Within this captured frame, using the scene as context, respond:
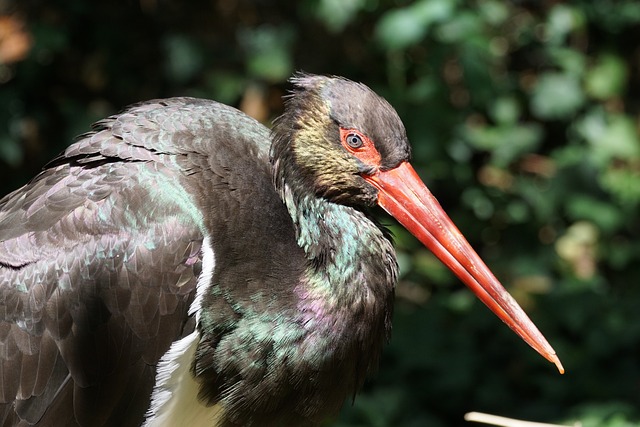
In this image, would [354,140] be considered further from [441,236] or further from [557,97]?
[557,97]

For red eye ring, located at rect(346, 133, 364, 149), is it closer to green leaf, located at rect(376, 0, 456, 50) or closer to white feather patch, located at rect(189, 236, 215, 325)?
white feather patch, located at rect(189, 236, 215, 325)

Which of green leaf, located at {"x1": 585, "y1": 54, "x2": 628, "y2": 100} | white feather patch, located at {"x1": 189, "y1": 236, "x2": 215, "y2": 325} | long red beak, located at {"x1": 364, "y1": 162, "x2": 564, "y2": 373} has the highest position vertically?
white feather patch, located at {"x1": 189, "y1": 236, "x2": 215, "y2": 325}

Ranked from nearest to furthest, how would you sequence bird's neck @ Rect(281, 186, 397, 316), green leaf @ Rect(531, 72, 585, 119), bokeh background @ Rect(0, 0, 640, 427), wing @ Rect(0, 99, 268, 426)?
wing @ Rect(0, 99, 268, 426) < bird's neck @ Rect(281, 186, 397, 316) < bokeh background @ Rect(0, 0, 640, 427) < green leaf @ Rect(531, 72, 585, 119)

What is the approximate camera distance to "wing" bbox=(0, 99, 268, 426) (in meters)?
2.79

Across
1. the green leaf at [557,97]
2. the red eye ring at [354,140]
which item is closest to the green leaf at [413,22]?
the green leaf at [557,97]

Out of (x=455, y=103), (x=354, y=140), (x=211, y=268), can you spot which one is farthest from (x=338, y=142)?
(x=455, y=103)

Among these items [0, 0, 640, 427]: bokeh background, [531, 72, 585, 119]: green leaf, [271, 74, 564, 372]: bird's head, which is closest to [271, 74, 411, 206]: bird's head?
[271, 74, 564, 372]: bird's head

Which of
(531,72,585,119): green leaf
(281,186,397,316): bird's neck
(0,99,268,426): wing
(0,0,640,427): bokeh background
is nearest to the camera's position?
(0,99,268,426): wing

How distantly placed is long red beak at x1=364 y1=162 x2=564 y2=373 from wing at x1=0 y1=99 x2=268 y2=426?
54cm

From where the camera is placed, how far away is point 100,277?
2791 mm

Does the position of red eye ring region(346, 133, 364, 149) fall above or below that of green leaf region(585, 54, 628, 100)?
above

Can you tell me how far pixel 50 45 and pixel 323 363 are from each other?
282 centimetres

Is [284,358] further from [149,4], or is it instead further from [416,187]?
[149,4]

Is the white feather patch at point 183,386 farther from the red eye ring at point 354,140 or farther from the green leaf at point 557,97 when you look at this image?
the green leaf at point 557,97
